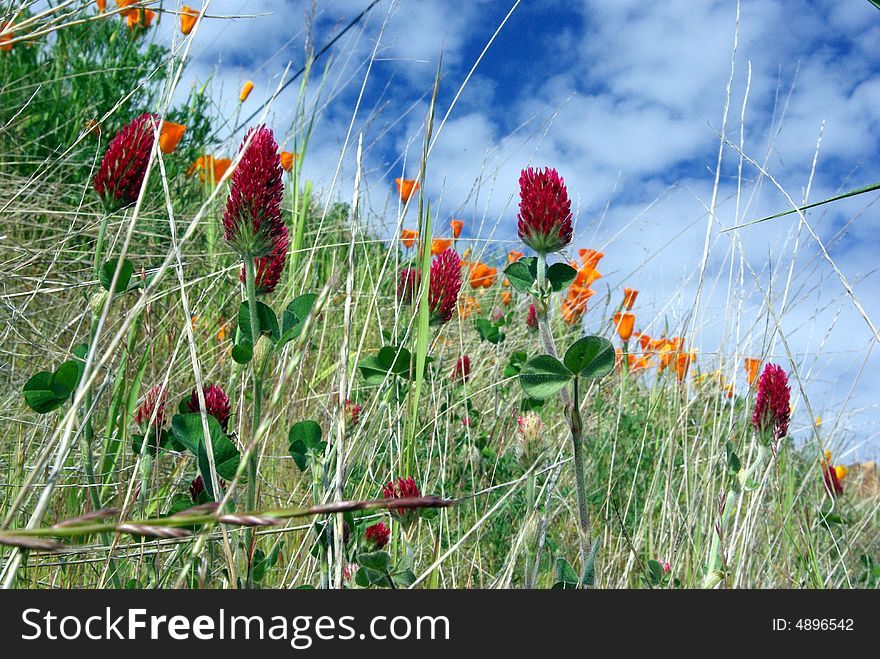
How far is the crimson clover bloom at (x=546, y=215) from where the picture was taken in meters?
0.89

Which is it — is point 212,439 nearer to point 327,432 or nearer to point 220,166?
point 327,432

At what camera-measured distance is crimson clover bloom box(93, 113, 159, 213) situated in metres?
1.05

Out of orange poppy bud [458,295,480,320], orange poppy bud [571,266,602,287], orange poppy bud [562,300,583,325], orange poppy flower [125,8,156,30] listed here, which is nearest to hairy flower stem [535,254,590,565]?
orange poppy bud [571,266,602,287]

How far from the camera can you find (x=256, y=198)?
2.82 ft

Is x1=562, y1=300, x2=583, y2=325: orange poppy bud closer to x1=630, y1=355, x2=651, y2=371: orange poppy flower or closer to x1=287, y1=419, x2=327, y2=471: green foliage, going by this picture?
x1=630, y1=355, x2=651, y2=371: orange poppy flower

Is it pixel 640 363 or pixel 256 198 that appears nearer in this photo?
pixel 256 198

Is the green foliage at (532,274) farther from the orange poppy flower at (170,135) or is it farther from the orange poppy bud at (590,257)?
the orange poppy bud at (590,257)

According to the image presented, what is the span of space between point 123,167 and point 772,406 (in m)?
1.06

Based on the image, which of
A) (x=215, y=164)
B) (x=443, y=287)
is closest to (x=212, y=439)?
(x=443, y=287)

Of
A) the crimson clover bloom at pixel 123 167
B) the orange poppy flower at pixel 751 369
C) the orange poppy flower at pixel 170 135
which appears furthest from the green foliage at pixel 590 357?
the orange poppy flower at pixel 170 135

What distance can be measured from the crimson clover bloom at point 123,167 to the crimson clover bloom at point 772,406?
3.30ft

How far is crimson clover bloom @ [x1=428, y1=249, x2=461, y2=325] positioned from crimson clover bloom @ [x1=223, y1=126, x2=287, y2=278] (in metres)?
0.44
